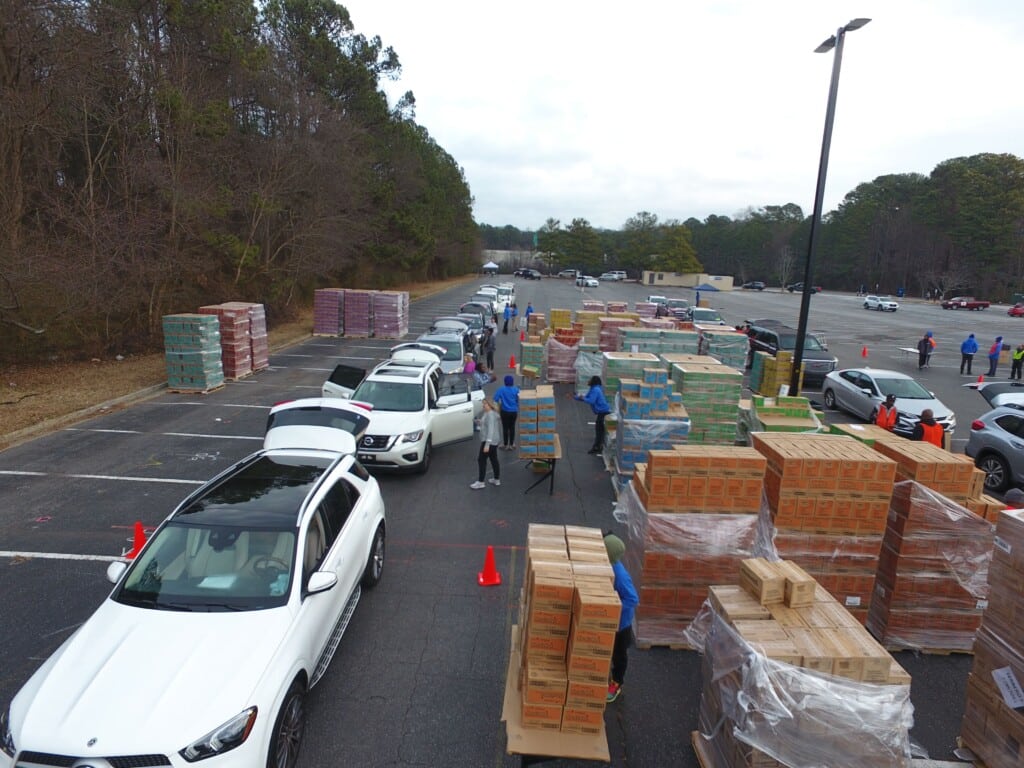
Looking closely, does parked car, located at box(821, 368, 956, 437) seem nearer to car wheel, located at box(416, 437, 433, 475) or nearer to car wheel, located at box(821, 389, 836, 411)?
car wheel, located at box(821, 389, 836, 411)

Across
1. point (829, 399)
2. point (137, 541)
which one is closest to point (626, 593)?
point (137, 541)

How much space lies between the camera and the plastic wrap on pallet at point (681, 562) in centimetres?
623

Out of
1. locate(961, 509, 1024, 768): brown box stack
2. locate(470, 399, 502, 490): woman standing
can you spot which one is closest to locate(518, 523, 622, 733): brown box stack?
locate(961, 509, 1024, 768): brown box stack

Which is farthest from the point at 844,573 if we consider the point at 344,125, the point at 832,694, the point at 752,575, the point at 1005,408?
the point at 344,125

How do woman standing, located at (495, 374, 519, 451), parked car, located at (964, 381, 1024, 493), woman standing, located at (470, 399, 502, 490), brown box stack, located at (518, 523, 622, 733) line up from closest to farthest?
brown box stack, located at (518, 523, 622, 733) < woman standing, located at (470, 399, 502, 490) < parked car, located at (964, 381, 1024, 493) < woman standing, located at (495, 374, 519, 451)

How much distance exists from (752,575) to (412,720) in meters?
3.05

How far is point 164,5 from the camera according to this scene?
19.8 meters

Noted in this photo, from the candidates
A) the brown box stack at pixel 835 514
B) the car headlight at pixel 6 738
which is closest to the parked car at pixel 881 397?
the brown box stack at pixel 835 514

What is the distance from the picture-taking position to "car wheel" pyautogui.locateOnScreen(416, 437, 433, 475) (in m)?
10.7

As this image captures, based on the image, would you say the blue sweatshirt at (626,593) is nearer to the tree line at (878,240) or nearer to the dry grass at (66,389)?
the dry grass at (66,389)

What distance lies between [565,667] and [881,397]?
46.0 ft

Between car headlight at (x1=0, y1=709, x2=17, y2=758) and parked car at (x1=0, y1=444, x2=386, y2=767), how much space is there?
0.04 feet

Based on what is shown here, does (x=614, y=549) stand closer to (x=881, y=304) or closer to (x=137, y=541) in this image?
(x=137, y=541)

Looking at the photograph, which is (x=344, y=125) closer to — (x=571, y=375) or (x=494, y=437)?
(x=571, y=375)
